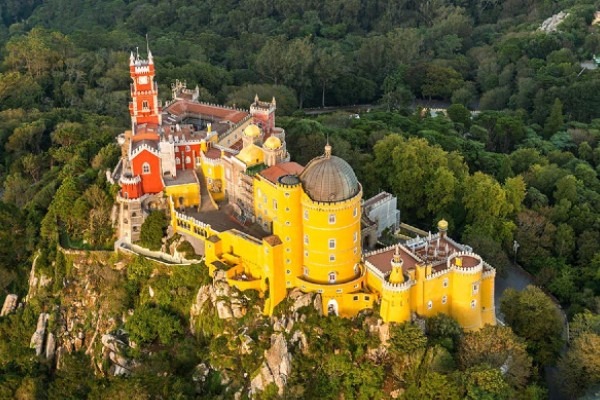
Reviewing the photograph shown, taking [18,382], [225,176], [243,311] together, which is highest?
[225,176]

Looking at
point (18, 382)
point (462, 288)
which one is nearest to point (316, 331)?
point (462, 288)

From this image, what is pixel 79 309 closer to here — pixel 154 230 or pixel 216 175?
pixel 154 230

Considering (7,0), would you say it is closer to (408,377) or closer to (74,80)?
(74,80)

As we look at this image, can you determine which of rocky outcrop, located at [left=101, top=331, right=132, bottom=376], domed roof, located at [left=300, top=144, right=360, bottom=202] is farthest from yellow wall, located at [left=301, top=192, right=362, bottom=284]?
rocky outcrop, located at [left=101, top=331, right=132, bottom=376]

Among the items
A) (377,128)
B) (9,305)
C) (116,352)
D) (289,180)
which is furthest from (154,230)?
(377,128)

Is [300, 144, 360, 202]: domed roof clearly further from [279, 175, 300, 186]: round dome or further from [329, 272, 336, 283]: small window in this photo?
[329, 272, 336, 283]: small window

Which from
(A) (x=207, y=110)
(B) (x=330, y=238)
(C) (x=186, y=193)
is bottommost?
(C) (x=186, y=193)
